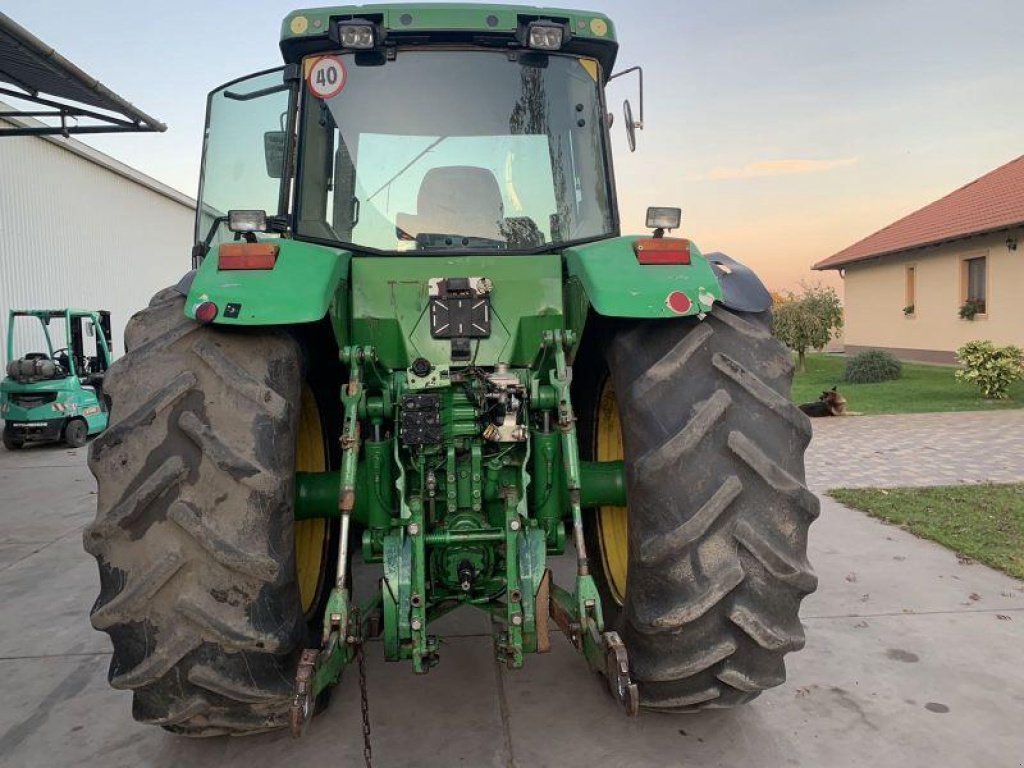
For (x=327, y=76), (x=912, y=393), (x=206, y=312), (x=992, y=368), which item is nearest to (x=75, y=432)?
(x=327, y=76)

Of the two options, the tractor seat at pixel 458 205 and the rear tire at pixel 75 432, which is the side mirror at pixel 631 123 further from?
the rear tire at pixel 75 432

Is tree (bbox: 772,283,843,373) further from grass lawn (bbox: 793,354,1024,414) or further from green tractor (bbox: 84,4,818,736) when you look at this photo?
green tractor (bbox: 84,4,818,736)

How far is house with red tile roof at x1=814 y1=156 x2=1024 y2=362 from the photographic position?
18766 mm

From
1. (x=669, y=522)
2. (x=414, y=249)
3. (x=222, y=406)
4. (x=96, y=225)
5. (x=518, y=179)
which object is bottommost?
(x=669, y=522)

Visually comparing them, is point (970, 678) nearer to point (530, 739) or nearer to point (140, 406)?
point (530, 739)

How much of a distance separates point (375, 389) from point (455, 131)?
48.4 inches

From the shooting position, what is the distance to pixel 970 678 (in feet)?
11.4

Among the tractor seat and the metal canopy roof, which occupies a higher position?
the metal canopy roof

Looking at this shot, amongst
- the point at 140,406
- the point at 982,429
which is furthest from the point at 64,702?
the point at 982,429

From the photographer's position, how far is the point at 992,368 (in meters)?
14.1

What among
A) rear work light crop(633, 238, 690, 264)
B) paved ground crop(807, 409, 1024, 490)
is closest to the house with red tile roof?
paved ground crop(807, 409, 1024, 490)

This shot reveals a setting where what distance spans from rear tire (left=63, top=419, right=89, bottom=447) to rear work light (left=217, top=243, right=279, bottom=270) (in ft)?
33.8

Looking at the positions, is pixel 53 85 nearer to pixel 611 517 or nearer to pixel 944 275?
pixel 611 517

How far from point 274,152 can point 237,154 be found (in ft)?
3.85
